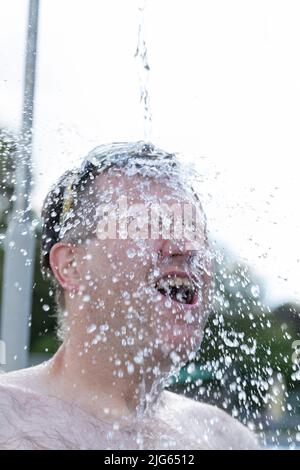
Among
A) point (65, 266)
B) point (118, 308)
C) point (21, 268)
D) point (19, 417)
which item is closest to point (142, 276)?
point (118, 308)

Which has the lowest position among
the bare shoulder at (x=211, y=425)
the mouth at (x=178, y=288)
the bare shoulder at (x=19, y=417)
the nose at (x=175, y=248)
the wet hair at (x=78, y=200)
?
the bare shoulder at (x=211, y=425)

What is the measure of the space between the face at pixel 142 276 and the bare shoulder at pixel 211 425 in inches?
12.1

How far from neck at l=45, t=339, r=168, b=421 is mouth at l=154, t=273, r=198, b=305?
189 mm

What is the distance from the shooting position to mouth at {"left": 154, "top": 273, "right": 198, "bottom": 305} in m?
2.06

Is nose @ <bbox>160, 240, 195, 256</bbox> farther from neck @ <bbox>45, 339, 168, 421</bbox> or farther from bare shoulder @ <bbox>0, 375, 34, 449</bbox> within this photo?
bare shoulder @ <bbox>0, 375, 34, 449</bbox>

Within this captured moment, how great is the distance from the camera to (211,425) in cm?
231

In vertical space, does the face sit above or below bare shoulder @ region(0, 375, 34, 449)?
above

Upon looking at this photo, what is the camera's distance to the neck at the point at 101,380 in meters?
2.01

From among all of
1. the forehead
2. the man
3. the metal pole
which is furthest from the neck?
the metal pole

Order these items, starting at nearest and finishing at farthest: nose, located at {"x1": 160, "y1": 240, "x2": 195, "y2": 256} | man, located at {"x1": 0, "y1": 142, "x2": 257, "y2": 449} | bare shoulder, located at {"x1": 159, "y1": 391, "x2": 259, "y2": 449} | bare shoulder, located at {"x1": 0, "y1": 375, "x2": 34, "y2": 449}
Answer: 1. bare shoulder, located at {"x1": 0, "y1": 375, "x2": 34, "y2": 449}
2. man, located at {"x1": 0, "y1": 142, "x2": 257, "y2": 449}
3. nose, located at {"x1": 160, "y1": 240, "x2": 195, "y2": 256}
4. bare shoulder, located at {"x1": 159, "y1": 391, "x2": 259, "y2": 449}

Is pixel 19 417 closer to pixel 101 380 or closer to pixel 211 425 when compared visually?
pixel 101 380

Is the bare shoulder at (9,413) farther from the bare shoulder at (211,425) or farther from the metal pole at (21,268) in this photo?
the metal pole at (21,268)

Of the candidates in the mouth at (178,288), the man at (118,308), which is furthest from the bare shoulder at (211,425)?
the mouth at (178,288)
